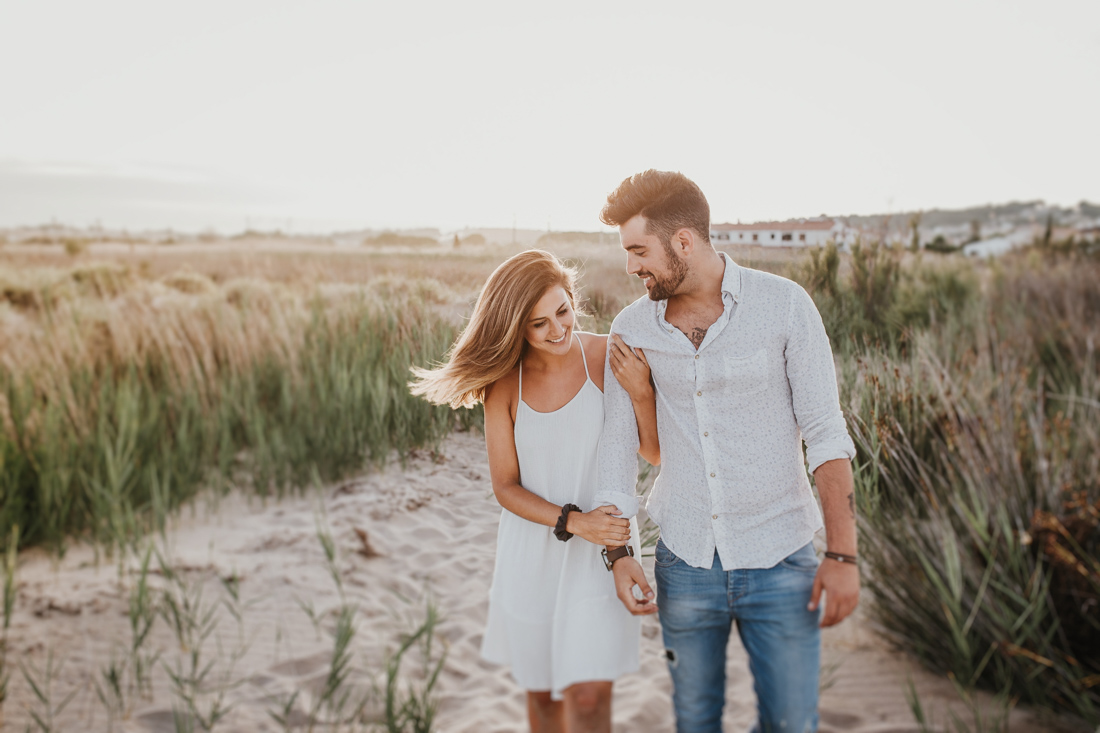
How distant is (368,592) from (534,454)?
2.07 m

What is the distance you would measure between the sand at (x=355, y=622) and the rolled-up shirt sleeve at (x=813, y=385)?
1.19 m

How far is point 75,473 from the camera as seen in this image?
14.6 feet

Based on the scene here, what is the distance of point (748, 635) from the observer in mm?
1867

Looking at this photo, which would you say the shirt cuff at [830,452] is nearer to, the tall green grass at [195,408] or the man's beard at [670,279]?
the man's beard at [670,279]

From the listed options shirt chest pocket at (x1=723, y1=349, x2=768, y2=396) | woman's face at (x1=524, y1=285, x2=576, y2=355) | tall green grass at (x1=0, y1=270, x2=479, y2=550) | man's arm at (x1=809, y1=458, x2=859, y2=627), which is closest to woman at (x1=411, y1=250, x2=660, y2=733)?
woman's face at (x1=524, y1=285, x2=576, y2=355)

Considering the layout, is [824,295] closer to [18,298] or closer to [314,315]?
[314,315]

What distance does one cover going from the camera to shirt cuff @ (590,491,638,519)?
1974 millimetres

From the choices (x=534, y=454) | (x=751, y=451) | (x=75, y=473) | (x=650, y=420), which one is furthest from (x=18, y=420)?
(x=751, y=451)

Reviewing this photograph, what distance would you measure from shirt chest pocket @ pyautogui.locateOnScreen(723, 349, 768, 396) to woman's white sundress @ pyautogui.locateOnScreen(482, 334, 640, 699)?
1.46ft

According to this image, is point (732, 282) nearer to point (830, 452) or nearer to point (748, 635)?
point (830, 452)

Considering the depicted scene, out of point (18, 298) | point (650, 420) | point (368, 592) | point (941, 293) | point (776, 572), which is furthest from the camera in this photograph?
point (18, 298)

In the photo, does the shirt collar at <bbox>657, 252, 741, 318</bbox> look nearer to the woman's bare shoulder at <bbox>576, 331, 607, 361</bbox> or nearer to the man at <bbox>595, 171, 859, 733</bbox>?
the man at <bbox>595, 171, 859, 733</bbox>

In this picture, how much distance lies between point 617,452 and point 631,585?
1.26 ft

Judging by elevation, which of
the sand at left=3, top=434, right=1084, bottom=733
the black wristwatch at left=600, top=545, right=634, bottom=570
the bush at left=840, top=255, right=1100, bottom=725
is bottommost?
the sand at left=3, top=434, right=1084, bottom=733
